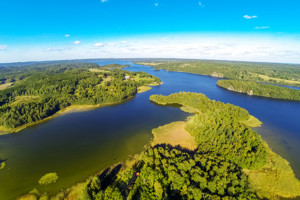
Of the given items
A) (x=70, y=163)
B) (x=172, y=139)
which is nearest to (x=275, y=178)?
(x=172, y=139)

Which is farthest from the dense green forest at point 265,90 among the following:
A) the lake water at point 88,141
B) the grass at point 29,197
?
the grass at point 29,197

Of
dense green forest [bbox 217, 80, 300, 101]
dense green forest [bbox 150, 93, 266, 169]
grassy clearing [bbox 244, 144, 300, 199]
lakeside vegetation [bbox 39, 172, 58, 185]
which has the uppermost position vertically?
dense green forest [bbox 217, 80, 300, 101]

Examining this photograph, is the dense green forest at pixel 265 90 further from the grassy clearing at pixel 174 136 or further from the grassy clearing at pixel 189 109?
the grassy clearing at pixel 174 136

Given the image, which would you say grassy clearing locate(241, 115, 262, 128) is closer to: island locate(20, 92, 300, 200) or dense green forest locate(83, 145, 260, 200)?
island locate(20, 92, 300, 200)

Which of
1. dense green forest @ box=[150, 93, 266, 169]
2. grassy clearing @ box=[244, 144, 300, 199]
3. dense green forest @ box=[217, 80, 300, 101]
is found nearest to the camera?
grassy clearing @ box=[244, 144, 300, 199]

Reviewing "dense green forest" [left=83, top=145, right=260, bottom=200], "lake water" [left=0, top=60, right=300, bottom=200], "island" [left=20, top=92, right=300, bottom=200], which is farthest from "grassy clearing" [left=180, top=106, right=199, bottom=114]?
"dense green forest" [left=83, top=145, right=260, bottom=200]

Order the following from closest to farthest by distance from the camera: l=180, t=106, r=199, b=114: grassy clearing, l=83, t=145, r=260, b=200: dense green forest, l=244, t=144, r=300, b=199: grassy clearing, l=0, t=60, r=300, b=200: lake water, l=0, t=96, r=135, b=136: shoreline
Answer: l=83, t=145, r=260, b=200: dense green forest
l=244, t=144, r=300, b=199: grassy clearing
l=0, t=60, r=300, b=200: lake water
l=0, t=96, r=135, b=136: shoreline
l=180, t=106, r=199, b=114: grassy clearing
